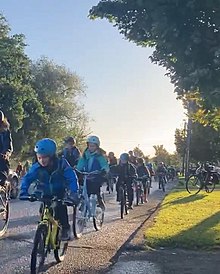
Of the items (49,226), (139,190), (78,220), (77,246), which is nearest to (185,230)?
(78,220)

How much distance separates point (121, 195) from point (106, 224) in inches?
99.9

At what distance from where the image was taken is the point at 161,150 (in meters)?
139

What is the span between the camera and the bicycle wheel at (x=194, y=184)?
27.3 meters

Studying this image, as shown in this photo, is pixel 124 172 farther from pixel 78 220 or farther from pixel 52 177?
pixel 52 177

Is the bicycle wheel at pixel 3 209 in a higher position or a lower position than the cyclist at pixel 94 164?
lower

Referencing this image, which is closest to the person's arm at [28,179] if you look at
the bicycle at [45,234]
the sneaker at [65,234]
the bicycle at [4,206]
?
the bicycle at [45,234]

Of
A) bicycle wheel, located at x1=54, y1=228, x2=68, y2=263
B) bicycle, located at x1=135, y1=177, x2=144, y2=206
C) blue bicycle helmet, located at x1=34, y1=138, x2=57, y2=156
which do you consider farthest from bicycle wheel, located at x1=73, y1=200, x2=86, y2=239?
bicycle, located at x1=135, y1=177, x2=144, y2=206

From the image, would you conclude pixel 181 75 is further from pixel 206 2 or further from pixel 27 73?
pixel 27 73

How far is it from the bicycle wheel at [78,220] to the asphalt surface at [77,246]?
15cm

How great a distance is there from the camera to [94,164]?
37.2ft

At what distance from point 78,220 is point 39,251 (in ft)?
12.9

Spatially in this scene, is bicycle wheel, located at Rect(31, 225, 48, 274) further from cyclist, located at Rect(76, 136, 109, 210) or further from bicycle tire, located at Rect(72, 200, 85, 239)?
cyclist, located at Rect(76, 136, 109, 210)

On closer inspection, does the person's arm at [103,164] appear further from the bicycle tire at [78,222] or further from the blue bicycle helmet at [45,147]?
the blue bicycle helmet at [45,147]

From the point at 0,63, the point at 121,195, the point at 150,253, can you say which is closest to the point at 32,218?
the point at 121,195
